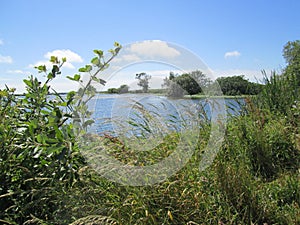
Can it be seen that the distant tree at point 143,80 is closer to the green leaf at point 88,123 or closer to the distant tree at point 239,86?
the green leaf at point 88,123

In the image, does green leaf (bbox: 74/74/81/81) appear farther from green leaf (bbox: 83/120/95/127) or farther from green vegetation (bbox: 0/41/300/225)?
green leaf (bbox: 83/120/95/127)

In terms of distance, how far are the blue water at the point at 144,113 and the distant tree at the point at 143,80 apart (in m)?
0.11

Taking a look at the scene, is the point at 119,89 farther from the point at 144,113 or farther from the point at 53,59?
the point at 53,59

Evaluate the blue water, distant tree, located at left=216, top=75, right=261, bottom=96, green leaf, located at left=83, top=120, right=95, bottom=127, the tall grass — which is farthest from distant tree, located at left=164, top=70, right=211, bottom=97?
distant tree, located at left=216, top=75, right=261, bottom=96

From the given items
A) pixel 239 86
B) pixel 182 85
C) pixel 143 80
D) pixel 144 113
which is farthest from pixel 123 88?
pixel 239 86

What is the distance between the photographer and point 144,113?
2.27 metres

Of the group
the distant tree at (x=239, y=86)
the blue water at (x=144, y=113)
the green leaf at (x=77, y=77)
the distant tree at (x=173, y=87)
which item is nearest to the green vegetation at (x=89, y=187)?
the green leaf at (x=77, y=77)

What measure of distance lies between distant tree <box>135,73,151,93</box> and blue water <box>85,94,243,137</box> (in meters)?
0.11

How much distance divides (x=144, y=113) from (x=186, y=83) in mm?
422

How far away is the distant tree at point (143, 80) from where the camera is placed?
194cm

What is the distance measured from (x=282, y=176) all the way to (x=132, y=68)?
5.25ft

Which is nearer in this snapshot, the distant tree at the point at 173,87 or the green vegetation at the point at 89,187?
the green vegetation at the point at 89,187

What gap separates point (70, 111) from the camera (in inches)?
76.4

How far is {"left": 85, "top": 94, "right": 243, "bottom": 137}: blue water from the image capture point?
6.52 ft
